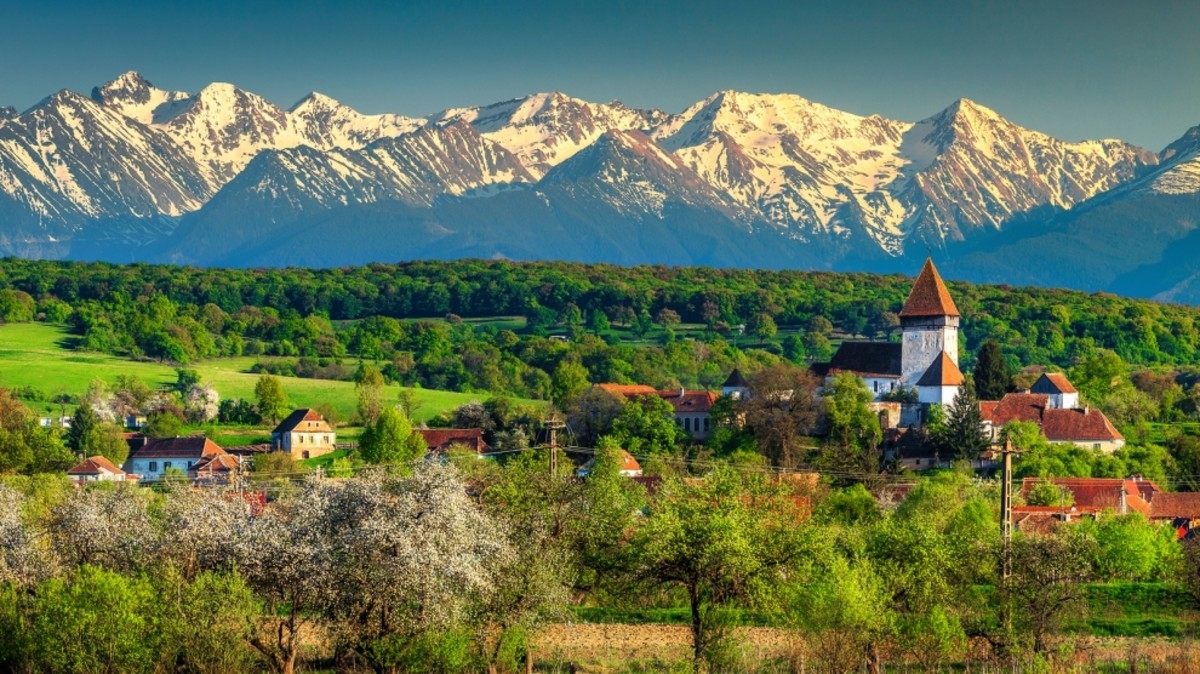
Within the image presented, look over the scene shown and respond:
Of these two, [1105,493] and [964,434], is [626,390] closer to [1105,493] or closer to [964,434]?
[964,434]

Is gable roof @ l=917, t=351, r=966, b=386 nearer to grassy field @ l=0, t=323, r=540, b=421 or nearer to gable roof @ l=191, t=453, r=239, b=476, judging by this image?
grassy field @ l=0, t=323, r=540, b=421

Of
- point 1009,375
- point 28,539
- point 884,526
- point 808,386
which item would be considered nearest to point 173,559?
point 28,539

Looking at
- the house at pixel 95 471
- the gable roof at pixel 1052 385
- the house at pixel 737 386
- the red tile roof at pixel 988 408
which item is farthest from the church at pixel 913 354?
the house at pixel 95 471

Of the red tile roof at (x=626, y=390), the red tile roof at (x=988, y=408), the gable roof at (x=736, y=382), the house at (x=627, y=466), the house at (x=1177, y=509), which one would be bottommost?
the house at (x=1177, y=509)

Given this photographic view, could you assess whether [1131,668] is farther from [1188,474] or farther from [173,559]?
[1188,474]

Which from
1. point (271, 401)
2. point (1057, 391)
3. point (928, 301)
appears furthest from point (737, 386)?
point (271, 401)

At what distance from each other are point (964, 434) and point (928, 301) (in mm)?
21529

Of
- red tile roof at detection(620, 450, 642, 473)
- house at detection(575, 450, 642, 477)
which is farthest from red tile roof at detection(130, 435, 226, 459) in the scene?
red tile roof at detection(620, 450, 642, 473)

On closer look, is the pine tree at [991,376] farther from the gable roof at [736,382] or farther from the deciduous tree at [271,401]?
the deciduous tree at [271,401]

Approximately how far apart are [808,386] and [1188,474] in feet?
78.5

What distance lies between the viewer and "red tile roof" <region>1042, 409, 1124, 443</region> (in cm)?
11638

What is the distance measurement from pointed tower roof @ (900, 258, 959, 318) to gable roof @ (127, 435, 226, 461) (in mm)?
47691

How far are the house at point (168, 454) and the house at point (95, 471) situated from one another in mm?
3565

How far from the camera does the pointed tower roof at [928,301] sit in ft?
428
